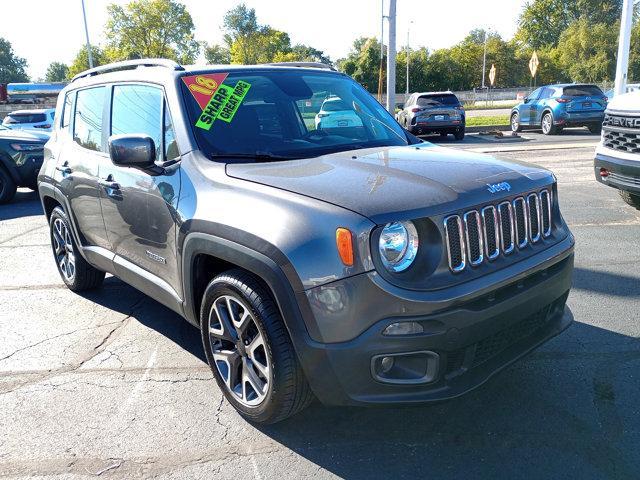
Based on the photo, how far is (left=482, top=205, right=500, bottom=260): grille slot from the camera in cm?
269

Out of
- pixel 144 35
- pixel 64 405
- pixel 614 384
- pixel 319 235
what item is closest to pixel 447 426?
pixel 614 384

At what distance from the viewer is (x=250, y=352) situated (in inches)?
114

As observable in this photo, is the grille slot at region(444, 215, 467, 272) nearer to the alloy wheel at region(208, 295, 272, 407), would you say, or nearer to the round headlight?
the round headlight

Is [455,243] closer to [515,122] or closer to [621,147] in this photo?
[621,147]

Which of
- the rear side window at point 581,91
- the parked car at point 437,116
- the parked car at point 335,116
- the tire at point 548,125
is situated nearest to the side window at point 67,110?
the parked car at point 335,116

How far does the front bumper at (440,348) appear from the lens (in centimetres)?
240

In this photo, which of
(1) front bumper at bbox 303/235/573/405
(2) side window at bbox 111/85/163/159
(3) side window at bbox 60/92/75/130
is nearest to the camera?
(1) front bumper at bbox 303/235/573/405

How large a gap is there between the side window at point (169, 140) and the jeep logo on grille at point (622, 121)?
493 cm

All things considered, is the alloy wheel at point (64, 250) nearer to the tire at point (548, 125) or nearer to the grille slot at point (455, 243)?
the grille slot at point (455, 243)

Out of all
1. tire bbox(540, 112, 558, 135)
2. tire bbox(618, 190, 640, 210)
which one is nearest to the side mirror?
tire bbox(618, 190, 640, 210)

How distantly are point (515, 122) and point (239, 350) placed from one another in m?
19.4

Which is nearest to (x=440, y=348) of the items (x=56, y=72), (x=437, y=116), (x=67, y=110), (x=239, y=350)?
(x=239, y=350)

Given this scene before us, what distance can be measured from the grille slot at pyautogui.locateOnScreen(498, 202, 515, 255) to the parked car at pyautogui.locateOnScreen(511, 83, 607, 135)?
17.1 m

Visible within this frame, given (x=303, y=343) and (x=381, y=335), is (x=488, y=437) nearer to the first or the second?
(x=381, y=335)
